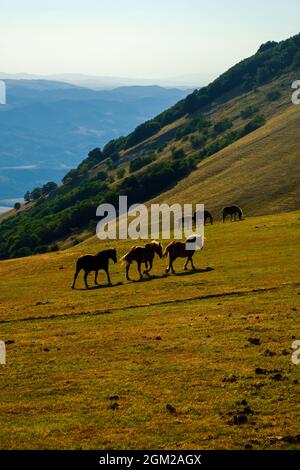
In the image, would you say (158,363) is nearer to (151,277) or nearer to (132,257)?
(151,277)

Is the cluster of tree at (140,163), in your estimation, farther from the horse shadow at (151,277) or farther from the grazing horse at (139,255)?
the horse shadow at (151,277)

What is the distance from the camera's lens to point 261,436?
16.0 m

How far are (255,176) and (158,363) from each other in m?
78.4

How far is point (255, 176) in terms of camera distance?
9781 cm

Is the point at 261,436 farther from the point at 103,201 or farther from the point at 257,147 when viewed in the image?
the point at 103,201

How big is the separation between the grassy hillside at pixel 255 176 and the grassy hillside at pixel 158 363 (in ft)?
145

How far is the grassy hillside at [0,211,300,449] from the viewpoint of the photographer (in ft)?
54.6

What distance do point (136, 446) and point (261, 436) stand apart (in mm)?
3064

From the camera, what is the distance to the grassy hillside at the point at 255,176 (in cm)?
8425

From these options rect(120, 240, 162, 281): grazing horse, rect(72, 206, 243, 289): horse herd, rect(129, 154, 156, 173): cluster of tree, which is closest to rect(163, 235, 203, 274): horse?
rect(72, 206, 243, 289): horse herd

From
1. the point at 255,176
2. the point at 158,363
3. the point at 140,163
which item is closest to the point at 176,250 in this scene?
the point at 158,363
